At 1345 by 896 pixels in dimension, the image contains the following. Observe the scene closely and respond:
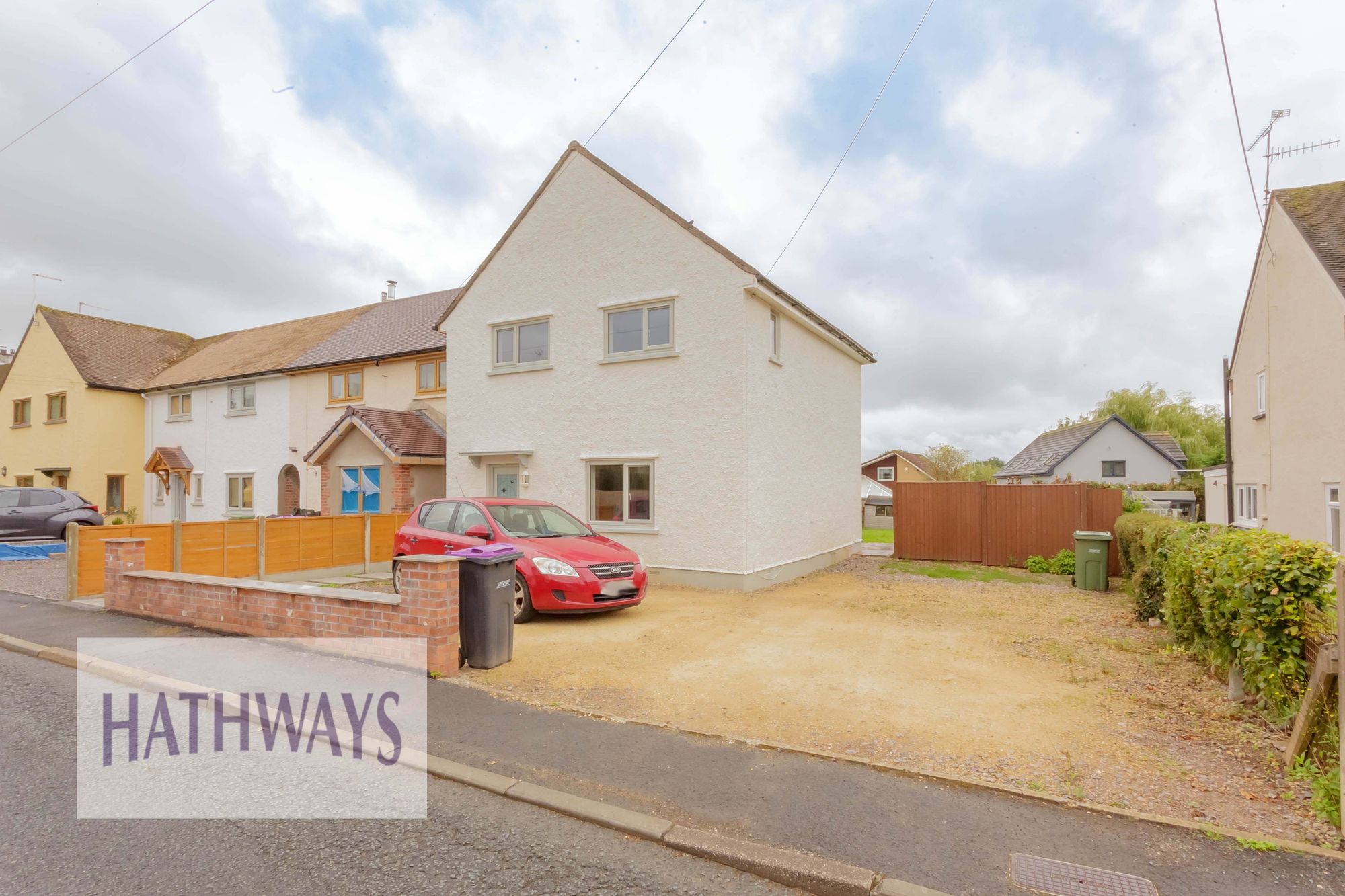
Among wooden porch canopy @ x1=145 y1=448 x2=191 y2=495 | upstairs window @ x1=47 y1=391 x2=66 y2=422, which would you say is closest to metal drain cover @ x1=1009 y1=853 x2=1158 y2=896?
wooden porch canopy @ x1=145 y1=448 x2=191 y2=495

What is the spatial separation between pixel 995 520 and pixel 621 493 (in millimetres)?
8748

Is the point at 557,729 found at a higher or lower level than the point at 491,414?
lower

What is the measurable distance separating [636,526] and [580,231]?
5720 mm

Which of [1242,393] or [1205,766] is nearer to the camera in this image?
[1205,766]

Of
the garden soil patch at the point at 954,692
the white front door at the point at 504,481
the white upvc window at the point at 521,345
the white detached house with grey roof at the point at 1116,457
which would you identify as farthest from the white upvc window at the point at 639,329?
the white detached house with grey roof at the point at 1116,457

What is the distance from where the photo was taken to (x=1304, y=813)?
3.71 meters

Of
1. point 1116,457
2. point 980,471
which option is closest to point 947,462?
point 1116,457

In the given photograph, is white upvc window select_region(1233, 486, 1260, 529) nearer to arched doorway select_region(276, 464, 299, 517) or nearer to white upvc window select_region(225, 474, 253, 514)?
arched doorway select_region(276, 464, 299, 517)

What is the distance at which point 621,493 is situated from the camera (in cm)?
1288

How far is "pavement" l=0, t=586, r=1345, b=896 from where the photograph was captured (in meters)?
3.26

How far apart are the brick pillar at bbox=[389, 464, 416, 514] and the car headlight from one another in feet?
28.7

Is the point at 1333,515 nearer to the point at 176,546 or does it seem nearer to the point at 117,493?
the point at 176,546

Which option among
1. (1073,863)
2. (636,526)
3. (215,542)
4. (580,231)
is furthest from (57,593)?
(1073,863)

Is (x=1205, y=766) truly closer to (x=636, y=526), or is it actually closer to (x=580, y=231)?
(x=636, y=526)
